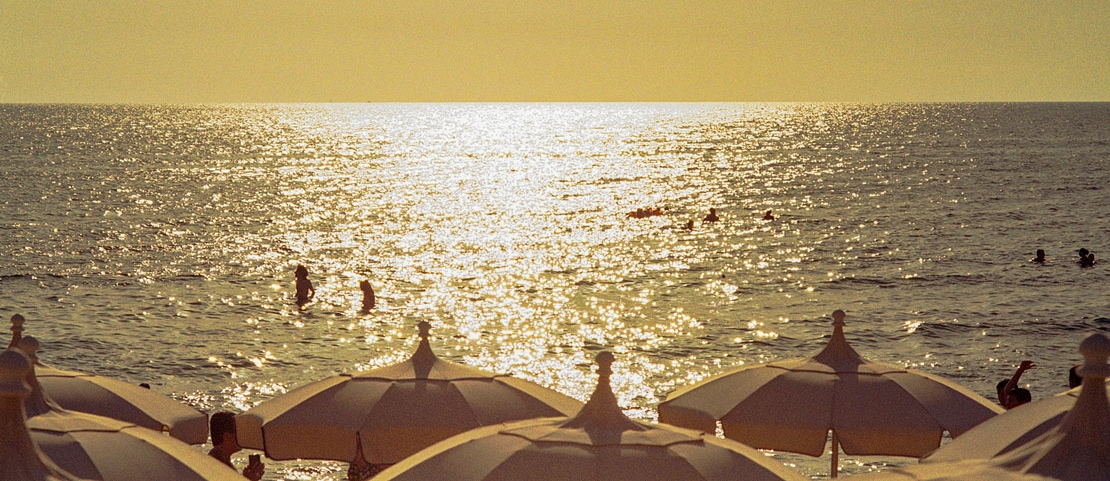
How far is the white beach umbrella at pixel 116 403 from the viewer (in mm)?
10688

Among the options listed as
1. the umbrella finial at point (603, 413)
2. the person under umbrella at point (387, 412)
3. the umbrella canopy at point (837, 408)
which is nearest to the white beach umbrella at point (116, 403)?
the person under umbrella at point (387, 412)

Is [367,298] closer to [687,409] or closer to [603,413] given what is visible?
[687,409]

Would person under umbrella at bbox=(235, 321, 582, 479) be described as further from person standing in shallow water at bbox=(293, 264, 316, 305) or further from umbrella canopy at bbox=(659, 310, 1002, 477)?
person standing in shallow water at bbox=(293, 264, 316, 305)

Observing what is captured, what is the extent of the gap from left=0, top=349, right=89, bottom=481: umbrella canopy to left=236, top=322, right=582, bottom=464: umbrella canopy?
489 centimetres

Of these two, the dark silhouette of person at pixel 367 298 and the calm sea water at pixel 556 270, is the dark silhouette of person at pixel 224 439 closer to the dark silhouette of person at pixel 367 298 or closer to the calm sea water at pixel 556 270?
the calm sea water at pixel 556 270

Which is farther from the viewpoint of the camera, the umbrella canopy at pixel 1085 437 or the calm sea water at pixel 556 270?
the calm sea water at pixel 556 270

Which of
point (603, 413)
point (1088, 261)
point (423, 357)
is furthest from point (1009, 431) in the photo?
point (1088, 261)

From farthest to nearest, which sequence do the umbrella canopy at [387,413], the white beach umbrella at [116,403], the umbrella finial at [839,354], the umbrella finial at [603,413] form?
the umbrella finial at [839,354] → the white beach umbrella at [116,403] → the umbrella canopy at [387,413] → the umbrella finial at [603,413]

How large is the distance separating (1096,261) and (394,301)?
28182 millimetres

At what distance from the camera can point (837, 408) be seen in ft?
34.8

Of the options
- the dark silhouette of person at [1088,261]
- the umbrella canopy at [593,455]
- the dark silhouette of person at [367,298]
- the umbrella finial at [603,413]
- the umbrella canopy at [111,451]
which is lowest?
the dark silhouette of person at [367,298]

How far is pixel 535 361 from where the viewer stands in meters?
29.9

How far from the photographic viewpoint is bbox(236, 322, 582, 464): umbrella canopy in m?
10.3

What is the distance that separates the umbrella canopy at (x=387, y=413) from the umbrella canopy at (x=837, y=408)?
1.42 metres
